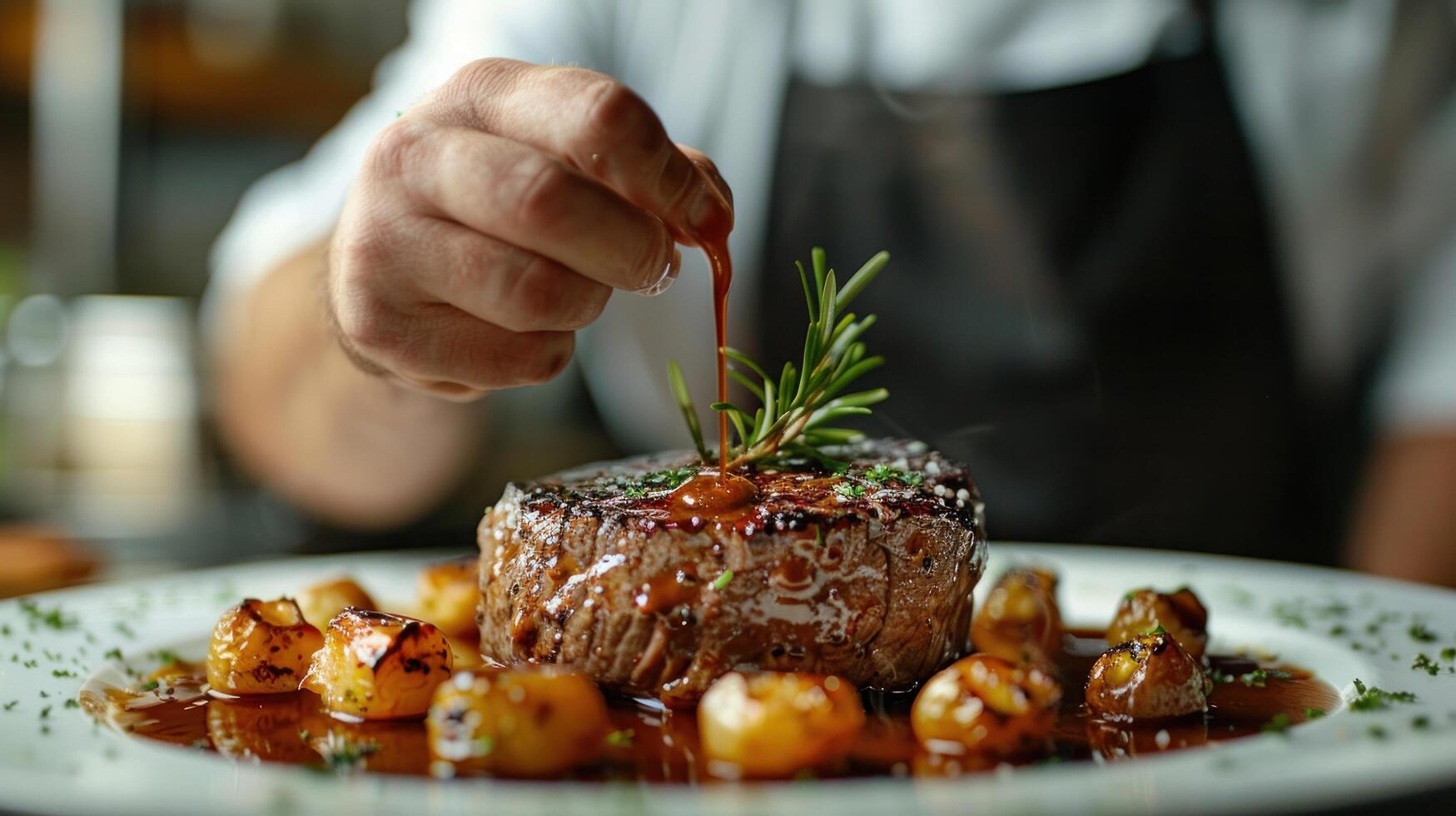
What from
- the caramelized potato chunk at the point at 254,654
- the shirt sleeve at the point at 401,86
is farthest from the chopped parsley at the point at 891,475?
the shirt sleeve at the point at 401,86

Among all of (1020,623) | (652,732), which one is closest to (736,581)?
(652,732)

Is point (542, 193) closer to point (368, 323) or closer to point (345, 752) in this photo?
point (368, 323)

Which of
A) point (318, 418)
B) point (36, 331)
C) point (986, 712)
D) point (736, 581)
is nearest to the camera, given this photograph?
point (986, 712)

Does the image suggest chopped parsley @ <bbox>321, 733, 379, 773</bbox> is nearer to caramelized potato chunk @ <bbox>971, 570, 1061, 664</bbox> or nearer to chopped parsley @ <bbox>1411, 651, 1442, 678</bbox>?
caramelized potato chunk @ <bbox>971, 570, 1061, 664</bbox>

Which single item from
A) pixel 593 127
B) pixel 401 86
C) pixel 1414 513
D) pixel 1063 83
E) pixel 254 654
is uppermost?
pixel 401 86

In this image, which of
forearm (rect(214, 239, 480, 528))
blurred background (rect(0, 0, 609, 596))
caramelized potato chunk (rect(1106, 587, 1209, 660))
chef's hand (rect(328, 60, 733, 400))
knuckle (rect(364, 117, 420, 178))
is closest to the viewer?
chef's hand (rect(328, 60, 733, 400))

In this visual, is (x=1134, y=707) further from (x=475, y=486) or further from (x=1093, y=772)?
(x=475, y=486)

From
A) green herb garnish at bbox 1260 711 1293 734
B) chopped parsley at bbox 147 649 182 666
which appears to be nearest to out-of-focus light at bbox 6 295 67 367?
chopped parsley at bbox 147 649 182 666
